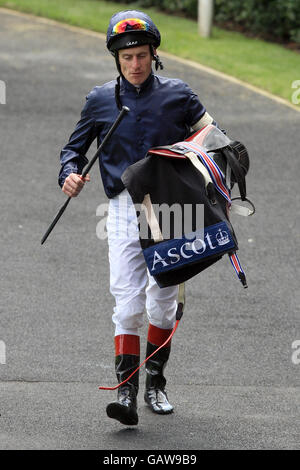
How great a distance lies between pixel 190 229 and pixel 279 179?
5.66 m

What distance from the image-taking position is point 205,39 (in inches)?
648

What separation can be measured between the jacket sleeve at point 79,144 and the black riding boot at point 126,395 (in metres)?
1.02

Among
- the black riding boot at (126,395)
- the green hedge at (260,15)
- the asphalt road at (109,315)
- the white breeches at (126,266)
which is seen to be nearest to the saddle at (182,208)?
the white breeches at (126,266)

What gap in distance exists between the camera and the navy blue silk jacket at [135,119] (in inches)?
217

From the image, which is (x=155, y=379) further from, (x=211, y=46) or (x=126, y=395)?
(x=211, y=46)

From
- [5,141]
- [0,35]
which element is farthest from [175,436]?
[0,35]

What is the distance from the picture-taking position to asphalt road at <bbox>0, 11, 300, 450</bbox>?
556 centimetres

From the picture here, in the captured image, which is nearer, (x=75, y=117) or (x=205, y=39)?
(x=75, y=117)

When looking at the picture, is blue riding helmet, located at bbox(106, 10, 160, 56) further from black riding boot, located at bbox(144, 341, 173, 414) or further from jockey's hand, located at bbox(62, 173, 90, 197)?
black riding boot, located at bbox(144, 341, 173, 414)

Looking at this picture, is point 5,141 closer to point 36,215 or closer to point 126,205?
point 36,215

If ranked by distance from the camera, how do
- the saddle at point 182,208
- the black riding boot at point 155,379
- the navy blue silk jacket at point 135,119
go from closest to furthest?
the saddle at point 182,208 → the navy blue silk jacket at point 135,119 → the black riding boot at point 155,379

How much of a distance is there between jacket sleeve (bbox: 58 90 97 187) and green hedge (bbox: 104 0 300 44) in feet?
36.2

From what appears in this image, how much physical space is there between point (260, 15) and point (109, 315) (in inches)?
409

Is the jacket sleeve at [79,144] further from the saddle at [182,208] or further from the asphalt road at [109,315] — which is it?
the asphalt road at [109,315]
